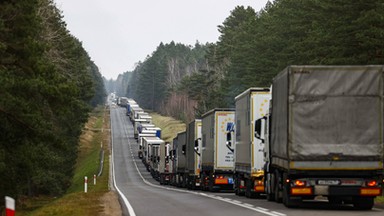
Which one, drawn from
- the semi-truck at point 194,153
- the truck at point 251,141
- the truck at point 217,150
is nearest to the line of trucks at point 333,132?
the truck at point 251,141

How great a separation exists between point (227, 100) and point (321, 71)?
69.7 m

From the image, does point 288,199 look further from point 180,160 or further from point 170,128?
point 170,128

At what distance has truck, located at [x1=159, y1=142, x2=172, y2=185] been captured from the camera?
66406 millimetres

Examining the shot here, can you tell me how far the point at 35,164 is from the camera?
33594 millimetres

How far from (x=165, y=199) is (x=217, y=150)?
7931 mm

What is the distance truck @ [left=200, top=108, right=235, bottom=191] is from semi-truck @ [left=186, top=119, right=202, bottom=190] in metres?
2.28

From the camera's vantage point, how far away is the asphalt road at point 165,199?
19.8 meters

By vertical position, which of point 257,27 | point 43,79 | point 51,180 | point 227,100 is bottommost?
point 51,180

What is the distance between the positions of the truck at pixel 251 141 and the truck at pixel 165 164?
114 feet

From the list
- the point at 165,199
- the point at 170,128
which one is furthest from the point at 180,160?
the point at 170,128

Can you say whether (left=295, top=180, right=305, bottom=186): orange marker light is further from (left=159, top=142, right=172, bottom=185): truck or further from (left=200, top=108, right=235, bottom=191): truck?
(left=159, top=142, right=172, bottom=185): truck

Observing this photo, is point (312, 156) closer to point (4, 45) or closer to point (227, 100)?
point (4, 45)

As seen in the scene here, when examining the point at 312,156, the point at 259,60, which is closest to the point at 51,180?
the point at 259,60

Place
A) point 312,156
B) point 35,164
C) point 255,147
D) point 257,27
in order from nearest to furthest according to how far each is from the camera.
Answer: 1. point 312,156
2. point 255,147
3. point 35,164
4. point 257,27
